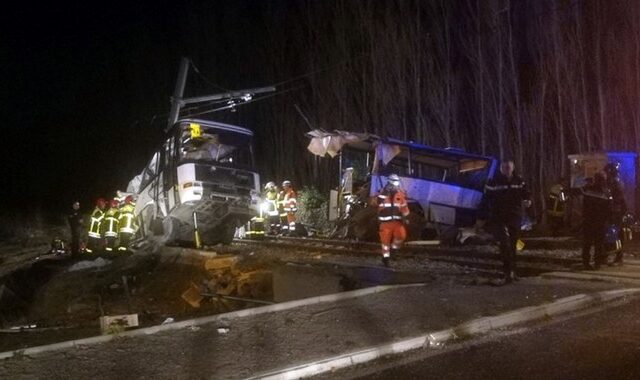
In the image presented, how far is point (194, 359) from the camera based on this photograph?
22.4ft

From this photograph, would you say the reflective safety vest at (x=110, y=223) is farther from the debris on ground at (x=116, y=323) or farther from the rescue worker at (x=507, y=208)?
the rescue worker at (x=507, y=208)

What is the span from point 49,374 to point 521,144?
26127 mm

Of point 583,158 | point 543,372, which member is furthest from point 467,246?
point 543,372

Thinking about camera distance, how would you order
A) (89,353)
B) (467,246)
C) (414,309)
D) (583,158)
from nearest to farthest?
(89,353), (414,309), (467,246), (583,158)

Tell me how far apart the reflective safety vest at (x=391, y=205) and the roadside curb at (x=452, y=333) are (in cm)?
450

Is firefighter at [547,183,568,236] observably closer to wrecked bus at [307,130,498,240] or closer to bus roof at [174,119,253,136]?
wrecked bus at [307,130,498,240]

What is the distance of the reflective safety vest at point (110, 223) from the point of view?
20.5 meters

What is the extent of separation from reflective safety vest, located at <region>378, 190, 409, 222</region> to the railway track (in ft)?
5.56

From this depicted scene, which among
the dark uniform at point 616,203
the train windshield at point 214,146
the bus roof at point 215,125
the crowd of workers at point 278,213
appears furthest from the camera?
the crowd of workers at point 278,213

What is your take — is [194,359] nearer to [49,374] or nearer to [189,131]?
[49,374]

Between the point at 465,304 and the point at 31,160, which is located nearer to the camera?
the point at 465,304

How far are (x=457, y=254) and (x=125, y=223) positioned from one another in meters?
10.1

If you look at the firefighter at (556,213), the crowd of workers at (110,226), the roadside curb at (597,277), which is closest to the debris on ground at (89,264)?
the crowd of workers at (110,226)

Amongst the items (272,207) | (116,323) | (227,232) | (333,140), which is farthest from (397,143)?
(116,323)
